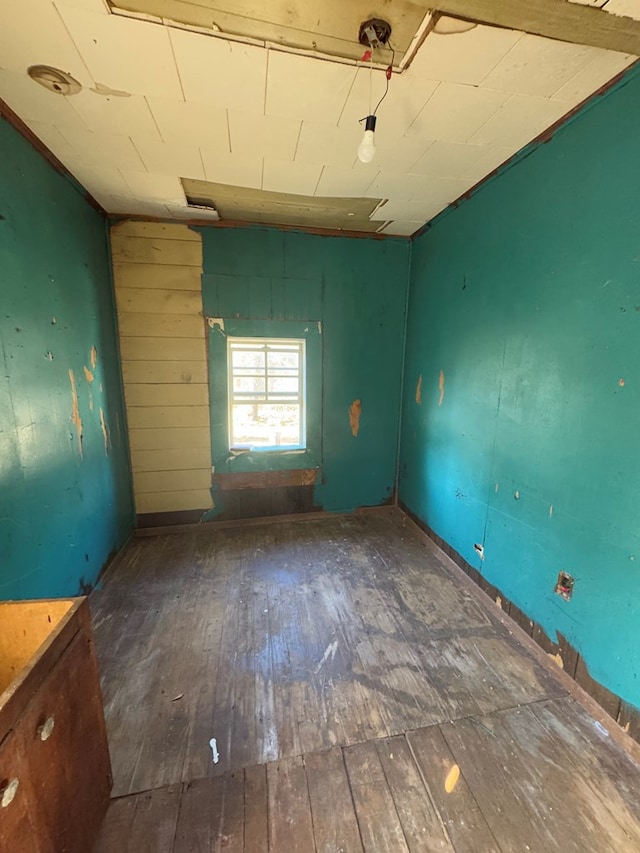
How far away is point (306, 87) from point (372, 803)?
270 centimetres

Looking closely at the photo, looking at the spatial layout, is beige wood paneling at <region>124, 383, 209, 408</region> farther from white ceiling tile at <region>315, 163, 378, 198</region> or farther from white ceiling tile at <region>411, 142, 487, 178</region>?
white ceiling tile at <region>411, 142, 487, 178</region>

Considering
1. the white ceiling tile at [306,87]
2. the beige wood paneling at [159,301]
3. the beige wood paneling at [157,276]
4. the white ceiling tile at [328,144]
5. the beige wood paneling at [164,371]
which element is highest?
the white ceiling tile at [328,144]

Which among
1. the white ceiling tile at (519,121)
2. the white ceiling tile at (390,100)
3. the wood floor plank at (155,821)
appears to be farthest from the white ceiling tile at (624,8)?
the wood floor plank at (155,821)

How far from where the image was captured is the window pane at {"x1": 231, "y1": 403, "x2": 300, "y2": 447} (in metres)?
3.22

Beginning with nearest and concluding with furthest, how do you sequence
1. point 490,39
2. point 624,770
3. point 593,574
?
point 490,39 < point 624,770 < point 593,574

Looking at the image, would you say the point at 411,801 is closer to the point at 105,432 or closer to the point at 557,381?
the point at 557,381

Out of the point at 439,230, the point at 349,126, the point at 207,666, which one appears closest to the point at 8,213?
the point at 349,126

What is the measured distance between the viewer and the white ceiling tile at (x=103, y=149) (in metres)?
1.76

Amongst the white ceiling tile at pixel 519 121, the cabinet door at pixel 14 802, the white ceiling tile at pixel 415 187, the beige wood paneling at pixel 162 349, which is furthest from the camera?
the beige wood paneling at pixel 162 349

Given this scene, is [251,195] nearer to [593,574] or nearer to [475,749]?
[593,574]

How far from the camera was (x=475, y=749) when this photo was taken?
4.55 ft

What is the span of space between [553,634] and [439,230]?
2809mm

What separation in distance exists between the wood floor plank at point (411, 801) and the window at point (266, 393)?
229 centimetres

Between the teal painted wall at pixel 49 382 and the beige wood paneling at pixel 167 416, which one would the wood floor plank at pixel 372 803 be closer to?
the teal painted wall at pixel 49 382
